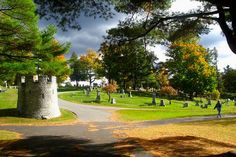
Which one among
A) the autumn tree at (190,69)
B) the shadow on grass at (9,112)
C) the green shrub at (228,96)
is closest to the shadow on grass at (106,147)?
the shadow on grass at (9,112)

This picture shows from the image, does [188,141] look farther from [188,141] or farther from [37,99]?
[37,99]

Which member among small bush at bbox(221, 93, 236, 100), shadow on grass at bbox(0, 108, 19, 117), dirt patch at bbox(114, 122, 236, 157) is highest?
small bush at bbox(221, 93, 236, 100)

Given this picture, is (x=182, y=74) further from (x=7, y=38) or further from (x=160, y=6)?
(x=160, y=6)

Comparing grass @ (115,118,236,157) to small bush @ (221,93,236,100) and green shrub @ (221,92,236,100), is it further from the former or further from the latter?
small bush @ (221,93,236,100)

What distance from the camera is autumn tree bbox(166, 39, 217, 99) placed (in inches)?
3238

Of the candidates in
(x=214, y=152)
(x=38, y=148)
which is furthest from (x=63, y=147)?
(x=214, y=152)

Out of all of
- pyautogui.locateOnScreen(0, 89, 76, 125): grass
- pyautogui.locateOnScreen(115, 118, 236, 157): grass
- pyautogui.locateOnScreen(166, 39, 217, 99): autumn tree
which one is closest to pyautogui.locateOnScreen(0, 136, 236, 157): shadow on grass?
pyautogui.locateOnScreen(115, 118, 236, 157): grass

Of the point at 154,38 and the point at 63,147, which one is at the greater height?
the point at 154,38

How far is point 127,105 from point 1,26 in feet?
102

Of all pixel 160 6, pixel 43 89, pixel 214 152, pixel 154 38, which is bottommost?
pixel 214 152

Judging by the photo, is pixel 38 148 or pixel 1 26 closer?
pixel 38 148

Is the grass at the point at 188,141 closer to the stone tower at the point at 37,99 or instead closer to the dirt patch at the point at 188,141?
the dirt patch at the point at 188,141

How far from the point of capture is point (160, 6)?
1736 cm

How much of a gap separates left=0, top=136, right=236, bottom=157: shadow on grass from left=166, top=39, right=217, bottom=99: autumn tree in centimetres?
6232
